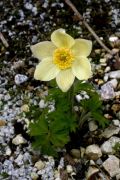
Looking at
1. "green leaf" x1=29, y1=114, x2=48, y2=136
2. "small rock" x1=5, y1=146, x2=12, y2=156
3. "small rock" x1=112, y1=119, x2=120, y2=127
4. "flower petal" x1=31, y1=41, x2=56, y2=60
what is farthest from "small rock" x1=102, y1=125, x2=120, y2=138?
"flower petal" x1=31, y1=41, x2=56, y2=60

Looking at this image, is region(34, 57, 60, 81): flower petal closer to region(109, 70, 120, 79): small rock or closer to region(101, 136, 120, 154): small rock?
region(101, 136, 120, 154): small rock

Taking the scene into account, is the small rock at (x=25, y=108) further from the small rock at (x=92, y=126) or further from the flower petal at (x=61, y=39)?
the flower petal at (x=61, y=39)

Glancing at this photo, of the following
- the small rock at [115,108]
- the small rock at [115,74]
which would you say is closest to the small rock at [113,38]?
the small rock at [115,74]

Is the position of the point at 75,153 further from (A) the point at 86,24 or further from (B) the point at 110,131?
(A) the point at 86,24

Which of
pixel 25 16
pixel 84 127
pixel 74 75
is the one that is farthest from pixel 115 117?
pixel 25 16

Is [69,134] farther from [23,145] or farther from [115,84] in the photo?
[115,84]

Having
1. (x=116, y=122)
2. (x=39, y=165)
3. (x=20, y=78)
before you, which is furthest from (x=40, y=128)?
(x=20, y=78)
